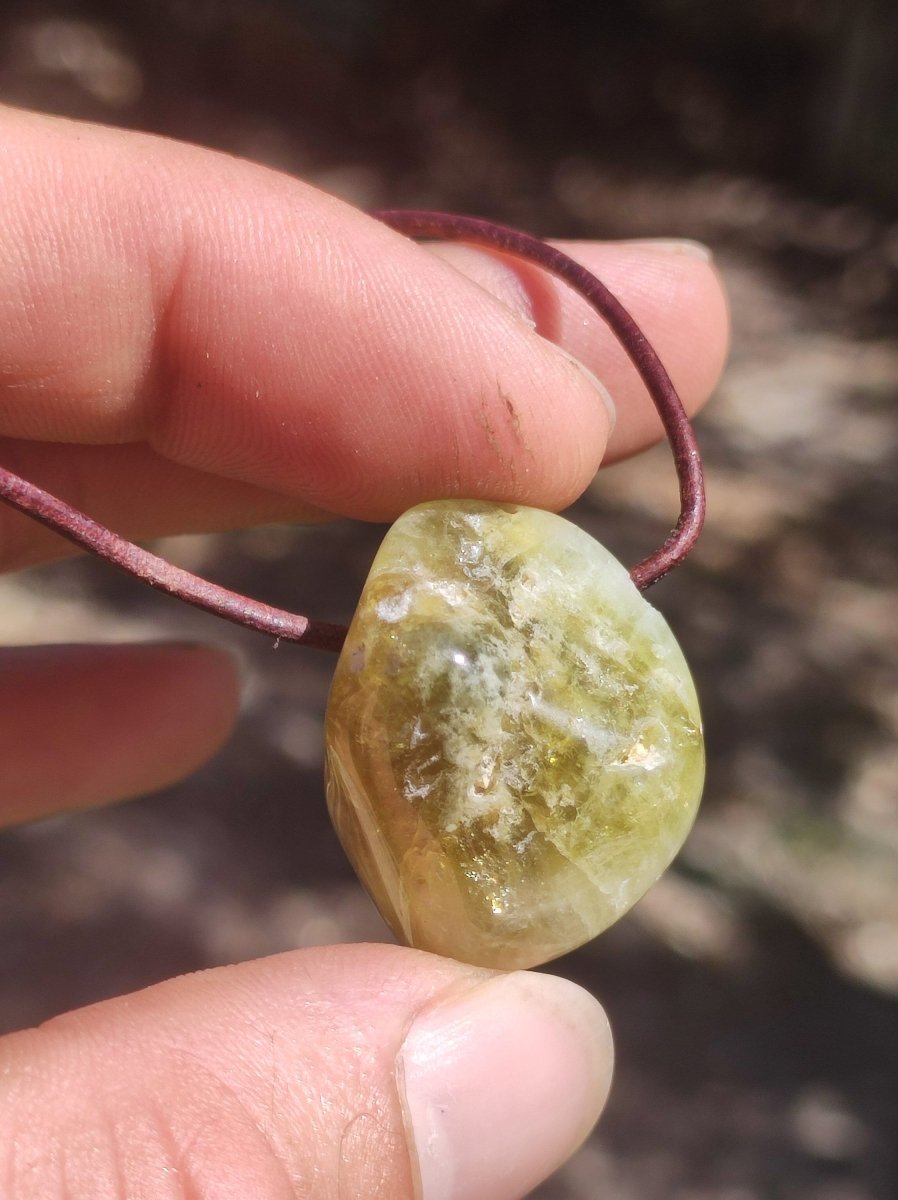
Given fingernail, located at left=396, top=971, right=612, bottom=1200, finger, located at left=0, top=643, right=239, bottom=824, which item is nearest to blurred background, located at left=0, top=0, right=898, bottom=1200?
finger, located at left=0, top=643, right=239, bottom=824

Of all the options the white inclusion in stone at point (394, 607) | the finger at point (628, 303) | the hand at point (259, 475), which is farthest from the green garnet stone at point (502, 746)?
the finger at point (628, 303)

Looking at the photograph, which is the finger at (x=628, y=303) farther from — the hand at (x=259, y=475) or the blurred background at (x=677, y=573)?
the blurred background at (x=677, y=573)

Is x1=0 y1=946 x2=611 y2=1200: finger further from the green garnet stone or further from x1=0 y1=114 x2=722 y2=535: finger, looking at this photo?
x1=0 y1=114 x2=722 y2=535: finger

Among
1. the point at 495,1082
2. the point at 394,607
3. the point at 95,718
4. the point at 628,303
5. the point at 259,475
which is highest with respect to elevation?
the point at 628,303

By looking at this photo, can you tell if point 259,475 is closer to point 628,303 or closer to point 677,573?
point 628,303

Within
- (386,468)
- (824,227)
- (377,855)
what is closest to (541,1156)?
(377,855)

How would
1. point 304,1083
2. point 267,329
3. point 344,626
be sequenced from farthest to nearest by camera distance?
point 267,329
point 344,626
point 304,1083

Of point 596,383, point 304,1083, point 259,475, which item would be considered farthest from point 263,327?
point 304,1083

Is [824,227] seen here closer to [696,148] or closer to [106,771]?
[696,148]
